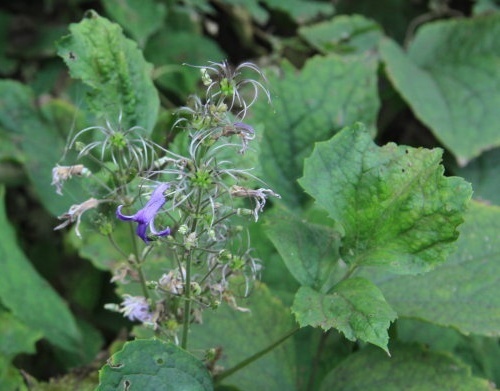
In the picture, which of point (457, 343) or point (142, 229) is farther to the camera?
point (457, 343)

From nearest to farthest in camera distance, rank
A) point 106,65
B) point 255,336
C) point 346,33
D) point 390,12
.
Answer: point 106,65, point 255,336, point 346,33, point 390,12

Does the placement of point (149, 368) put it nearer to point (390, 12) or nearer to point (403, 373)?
point (403, 373)

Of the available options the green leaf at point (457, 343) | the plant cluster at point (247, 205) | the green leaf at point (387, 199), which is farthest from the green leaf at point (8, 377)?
the green leaf at point (457, 343)

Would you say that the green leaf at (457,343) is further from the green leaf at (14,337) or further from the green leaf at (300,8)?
the green leaf at (300,8)

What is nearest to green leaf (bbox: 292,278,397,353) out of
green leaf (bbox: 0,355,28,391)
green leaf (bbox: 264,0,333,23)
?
green leaf (bbox: 0,355,28,391)

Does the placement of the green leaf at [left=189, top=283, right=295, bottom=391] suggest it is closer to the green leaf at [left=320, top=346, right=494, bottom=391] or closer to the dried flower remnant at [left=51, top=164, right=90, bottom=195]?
the green leaf at [left=320, top=346, right=494, bottom=391]

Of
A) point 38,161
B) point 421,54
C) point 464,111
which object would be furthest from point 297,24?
point 38,161

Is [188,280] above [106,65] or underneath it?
underneath

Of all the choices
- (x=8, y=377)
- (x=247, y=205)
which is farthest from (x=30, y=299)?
(x=247, y=205)
